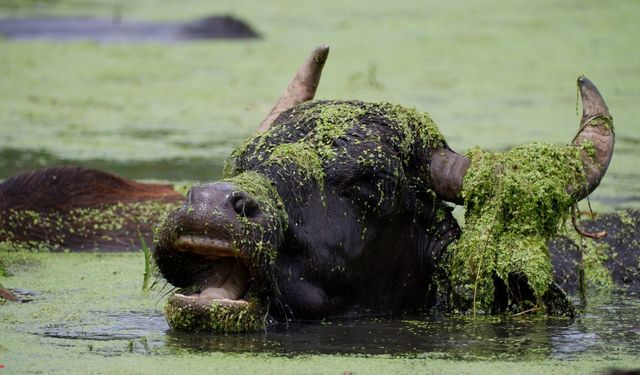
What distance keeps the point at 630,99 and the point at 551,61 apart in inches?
126

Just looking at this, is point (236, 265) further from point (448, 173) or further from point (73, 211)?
point (73, 211)

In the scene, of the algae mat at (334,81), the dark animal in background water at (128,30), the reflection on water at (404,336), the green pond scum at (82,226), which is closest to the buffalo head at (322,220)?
the reflection on water at (404,336)

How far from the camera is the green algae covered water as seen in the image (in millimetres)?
5688

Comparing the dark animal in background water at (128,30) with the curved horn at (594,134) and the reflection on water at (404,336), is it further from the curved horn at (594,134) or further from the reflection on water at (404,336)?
the reflection on water at (404,336)

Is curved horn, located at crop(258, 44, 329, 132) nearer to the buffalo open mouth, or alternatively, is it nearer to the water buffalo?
the water buffalo

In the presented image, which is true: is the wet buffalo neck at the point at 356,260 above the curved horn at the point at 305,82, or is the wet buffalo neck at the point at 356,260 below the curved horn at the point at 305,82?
below

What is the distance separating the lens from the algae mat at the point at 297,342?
5402 mm

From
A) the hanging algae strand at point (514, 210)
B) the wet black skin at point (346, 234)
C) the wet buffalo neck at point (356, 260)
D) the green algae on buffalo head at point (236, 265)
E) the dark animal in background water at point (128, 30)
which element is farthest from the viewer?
the dark animal in background water at point (128, 30)

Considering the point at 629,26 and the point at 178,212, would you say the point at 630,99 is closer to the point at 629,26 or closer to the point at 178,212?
the point at 629,26

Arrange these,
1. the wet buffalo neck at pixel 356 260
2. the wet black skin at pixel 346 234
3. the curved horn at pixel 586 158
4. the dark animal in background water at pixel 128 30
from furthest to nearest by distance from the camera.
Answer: the dark animal in background water at pixel 128 30 → the curved horn at pixel 586 158 → the wet buffalo neck at pixel 356 260 → the wet black skin at pixel 346 234

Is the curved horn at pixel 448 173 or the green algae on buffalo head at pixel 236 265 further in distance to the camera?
the curved horn at pixel 448 173

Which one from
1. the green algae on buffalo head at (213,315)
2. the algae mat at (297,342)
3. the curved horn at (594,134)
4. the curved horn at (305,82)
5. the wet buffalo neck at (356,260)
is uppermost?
the curved horn at (305,82)

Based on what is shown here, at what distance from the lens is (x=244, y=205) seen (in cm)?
572

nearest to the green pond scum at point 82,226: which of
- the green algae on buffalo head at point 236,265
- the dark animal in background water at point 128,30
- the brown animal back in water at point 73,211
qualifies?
the brown animal back in water at point 73,211
